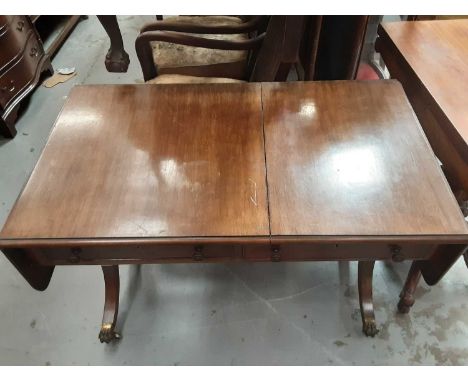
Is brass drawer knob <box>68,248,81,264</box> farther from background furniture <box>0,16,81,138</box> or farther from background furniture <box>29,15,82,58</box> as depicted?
background furniture <box>29,15,82,58</box>

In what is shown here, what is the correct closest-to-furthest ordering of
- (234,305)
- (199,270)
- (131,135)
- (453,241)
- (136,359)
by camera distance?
1. (453,241)
2. (131,135)
3. (136,359)
4. (234,305)
5. (199,270)

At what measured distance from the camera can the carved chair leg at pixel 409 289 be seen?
4.02 ft

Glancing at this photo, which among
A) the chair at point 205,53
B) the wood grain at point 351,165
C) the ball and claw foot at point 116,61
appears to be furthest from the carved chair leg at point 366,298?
the ball and claw foot at point 116,61

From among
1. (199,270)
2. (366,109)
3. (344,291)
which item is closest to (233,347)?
(199,270)

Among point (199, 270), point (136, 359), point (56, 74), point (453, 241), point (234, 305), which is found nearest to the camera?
point (453, 241)

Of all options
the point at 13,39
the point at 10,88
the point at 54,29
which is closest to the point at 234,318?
the point at 10,88

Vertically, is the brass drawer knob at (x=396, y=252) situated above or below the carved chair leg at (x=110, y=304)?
above

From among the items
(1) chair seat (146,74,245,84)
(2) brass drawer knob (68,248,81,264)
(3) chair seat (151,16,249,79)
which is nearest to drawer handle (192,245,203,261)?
(2) brass drawer knob (68,248,81,264)

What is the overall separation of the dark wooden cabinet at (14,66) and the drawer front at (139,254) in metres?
1.53

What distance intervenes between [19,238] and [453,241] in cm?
95

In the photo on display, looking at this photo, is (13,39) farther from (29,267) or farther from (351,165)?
(351,165)

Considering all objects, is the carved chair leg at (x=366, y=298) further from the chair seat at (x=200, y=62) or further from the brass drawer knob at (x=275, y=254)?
the chair seat at (x=200, y=62)
